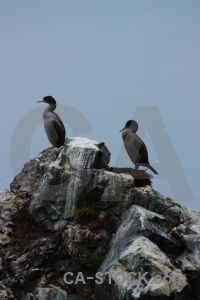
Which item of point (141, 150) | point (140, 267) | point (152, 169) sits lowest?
point (140, 267)

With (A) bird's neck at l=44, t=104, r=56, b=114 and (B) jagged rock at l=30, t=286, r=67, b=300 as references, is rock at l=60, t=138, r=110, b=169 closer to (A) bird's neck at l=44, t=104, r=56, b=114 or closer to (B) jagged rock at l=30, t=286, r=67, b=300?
(A) bird's neck at l=44, t=104, r=56, b=114

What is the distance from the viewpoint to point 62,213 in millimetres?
16734

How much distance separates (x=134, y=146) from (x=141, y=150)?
33cm

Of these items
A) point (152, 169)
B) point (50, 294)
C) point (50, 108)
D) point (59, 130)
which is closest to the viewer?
point (50, 294)

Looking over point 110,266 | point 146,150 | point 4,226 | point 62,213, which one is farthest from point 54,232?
point 146,150

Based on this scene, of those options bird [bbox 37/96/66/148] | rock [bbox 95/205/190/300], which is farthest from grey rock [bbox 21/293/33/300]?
bird [bbox 37/96/66/148]

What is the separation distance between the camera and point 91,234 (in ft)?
51.3

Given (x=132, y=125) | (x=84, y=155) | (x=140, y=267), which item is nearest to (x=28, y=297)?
(x=140, y=267)

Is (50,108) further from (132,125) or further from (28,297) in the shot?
(28,297)

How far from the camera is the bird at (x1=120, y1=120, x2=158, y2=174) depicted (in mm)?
20848

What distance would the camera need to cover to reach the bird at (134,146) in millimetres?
20848

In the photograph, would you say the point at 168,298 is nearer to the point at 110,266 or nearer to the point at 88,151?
the point at 110,266

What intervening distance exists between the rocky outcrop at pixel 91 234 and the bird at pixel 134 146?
258cm

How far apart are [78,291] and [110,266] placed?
4.22ft
